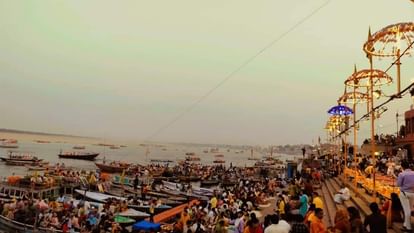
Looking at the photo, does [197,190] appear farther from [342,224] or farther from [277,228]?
[277,228]

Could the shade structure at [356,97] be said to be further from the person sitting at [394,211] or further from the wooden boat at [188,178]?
the wooden boat at [188,178]

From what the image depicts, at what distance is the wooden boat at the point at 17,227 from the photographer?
1479cm

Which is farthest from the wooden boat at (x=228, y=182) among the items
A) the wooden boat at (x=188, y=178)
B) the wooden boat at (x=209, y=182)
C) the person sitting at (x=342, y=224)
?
the person sitting at (x=342, y=224)

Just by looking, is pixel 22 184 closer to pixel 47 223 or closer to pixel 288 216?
pixel 47 223

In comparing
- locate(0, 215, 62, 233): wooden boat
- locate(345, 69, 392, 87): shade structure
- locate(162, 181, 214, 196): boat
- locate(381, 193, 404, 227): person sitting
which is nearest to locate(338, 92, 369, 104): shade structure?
locate(345, 69, 392, 87): shade structure

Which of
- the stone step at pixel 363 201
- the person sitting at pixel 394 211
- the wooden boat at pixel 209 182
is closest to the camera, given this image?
the stone step at pixel 363 201

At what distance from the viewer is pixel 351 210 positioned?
21.9 feet

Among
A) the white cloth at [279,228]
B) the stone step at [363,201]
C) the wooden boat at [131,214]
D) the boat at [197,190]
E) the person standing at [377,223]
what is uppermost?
the person standing at [377,223]

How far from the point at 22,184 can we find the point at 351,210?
26165 mm

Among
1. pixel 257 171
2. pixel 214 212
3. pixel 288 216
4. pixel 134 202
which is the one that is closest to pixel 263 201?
pixel 214 212

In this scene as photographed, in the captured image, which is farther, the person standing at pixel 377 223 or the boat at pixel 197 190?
the boat at pixel 197 190

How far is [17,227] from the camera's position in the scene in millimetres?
15914

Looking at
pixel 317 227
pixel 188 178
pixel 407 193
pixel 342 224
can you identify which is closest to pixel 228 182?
pixel 188 178

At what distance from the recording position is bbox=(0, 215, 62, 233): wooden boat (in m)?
14.8
